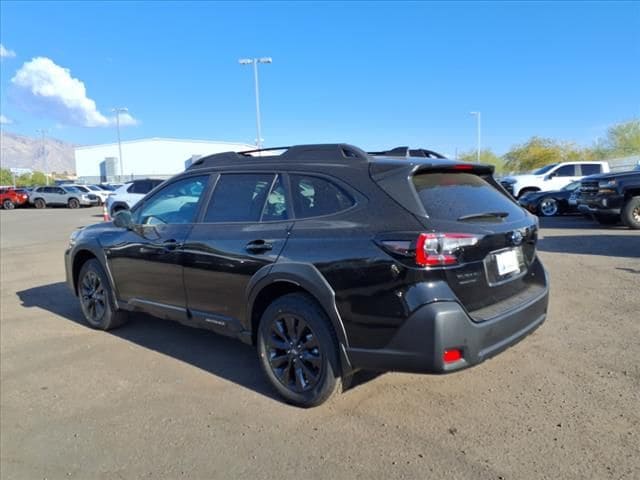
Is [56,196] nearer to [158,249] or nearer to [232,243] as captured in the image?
[158,249]

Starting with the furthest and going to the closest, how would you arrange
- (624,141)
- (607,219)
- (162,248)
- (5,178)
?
(5,178)
(624,141)
(607,219)
(162,248)

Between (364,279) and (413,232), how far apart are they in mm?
413

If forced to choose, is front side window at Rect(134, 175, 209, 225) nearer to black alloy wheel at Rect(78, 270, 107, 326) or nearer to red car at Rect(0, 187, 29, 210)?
black alloy wheel at Rect(78, 270, 107, 326)

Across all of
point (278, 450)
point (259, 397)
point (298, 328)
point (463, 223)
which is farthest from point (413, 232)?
point (259, 397)

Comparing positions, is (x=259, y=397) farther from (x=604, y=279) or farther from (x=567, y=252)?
(x=567, y=252)

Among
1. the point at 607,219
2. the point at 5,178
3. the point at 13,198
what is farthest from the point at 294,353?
the point at 5,178

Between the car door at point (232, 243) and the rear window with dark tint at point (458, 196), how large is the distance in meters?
0.99

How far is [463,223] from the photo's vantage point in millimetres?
2941

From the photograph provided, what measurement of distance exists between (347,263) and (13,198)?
1586 inches

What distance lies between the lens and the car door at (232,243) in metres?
3.51

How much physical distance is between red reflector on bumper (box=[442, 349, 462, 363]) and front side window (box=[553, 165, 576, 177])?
746 inches

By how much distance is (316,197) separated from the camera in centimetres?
336

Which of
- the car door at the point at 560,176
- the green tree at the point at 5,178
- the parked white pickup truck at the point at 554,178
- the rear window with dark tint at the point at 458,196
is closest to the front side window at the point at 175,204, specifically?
the rear window with dark tint at the point at 458,196

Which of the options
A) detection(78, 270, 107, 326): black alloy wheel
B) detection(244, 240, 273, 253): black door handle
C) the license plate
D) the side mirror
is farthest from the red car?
the license plate
